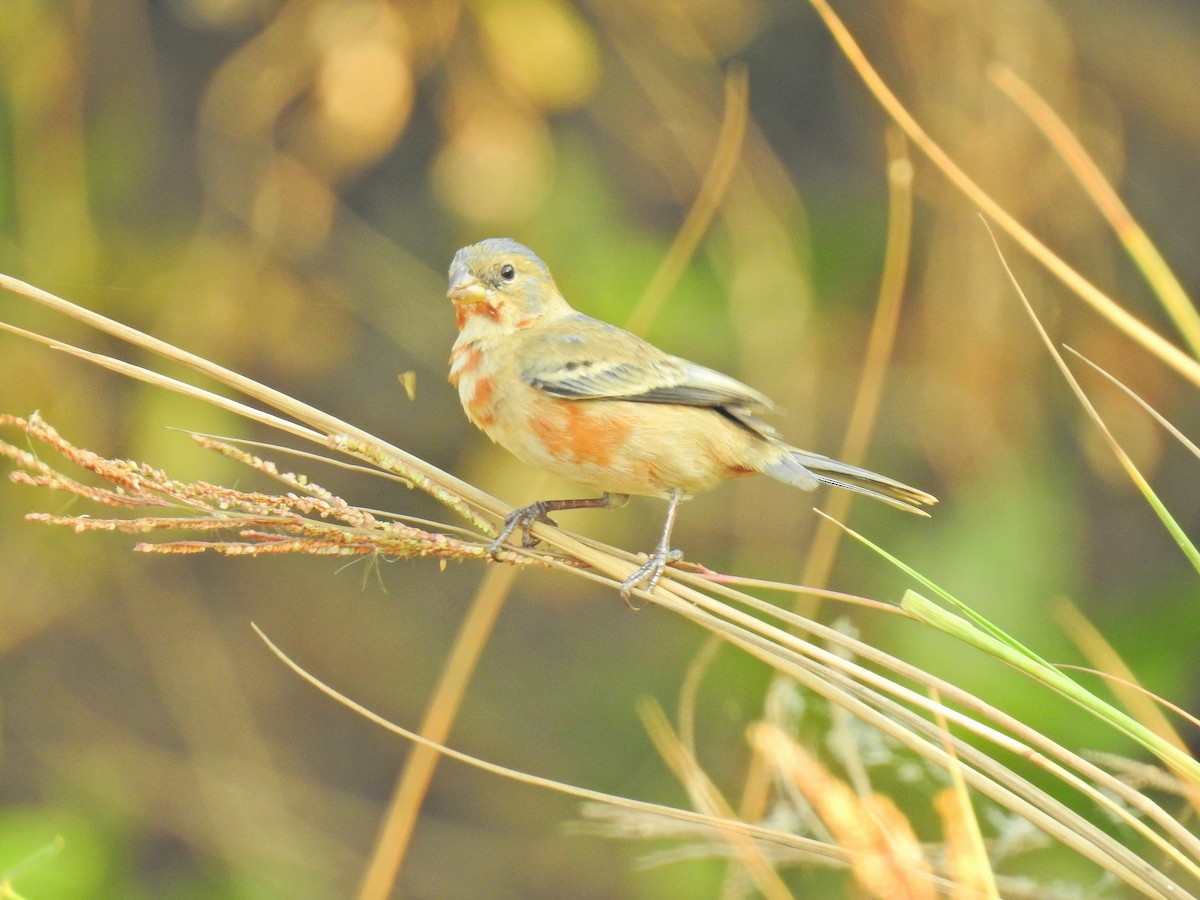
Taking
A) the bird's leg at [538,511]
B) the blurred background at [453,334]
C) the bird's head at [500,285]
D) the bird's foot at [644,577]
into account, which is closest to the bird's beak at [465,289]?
the bird's head at [500,285]

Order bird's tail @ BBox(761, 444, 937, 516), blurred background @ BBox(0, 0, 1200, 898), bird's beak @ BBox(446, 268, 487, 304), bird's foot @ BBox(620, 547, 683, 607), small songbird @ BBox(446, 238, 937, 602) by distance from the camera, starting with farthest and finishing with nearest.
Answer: blurred background @ BBox(0, 0, 1200, 898) → bird's beak @ BBox(446, 268, 487, 304) → small songbird @ BBox(446, 238, 937, 602) → bird's tail @ BBox(761, 444, 937, 516) → bird's foot @ BBox(620, 547, 683, 607)

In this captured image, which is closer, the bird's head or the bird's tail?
the bird's tail

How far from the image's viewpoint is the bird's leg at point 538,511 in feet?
8.51

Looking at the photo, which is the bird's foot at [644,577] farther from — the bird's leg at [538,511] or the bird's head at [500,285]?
the bird's head at [500,285]

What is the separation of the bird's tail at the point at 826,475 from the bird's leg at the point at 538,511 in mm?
406

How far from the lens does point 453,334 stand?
5.52 m

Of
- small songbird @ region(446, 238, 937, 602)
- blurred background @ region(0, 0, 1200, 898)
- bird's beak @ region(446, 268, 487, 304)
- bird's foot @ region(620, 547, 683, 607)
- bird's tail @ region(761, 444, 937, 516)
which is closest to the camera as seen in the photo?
bird's foot @ region(620, 547, 683, 607)

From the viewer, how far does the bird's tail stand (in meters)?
2.85

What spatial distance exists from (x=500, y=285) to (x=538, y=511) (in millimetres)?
750

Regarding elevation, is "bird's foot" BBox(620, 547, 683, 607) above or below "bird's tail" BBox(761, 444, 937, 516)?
below

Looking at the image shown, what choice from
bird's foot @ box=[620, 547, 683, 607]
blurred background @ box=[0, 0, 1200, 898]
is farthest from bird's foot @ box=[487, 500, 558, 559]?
blurred background @ box=[0, 0, 1200, 898]

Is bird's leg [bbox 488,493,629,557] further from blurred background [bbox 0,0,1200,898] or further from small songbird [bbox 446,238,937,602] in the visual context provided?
blurred background [bbox 0,0,1200,898]

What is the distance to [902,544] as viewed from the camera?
450cm

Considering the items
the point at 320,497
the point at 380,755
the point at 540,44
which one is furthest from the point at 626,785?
the point at 320,497
